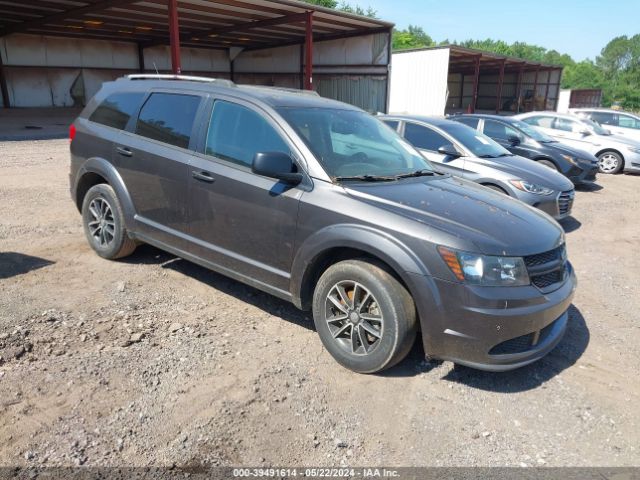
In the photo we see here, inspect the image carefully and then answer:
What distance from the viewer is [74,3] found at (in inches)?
660

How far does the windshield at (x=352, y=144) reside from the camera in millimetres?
3752

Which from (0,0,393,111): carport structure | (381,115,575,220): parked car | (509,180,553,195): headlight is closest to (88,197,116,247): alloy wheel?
(381,115,575,220): parked car

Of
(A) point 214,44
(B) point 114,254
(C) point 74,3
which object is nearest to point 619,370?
(B) point 114,254

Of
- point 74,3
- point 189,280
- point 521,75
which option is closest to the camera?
point 189,280

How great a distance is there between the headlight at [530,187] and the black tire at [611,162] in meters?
7.81

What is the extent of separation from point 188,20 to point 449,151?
16.2 m

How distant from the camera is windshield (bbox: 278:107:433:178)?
3.75 metres

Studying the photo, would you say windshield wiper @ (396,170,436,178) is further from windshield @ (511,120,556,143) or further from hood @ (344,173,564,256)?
windshield @ (511,120,556,143)

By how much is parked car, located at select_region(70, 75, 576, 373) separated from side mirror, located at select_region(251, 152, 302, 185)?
0.03ft

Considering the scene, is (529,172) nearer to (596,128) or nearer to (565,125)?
(565,125)

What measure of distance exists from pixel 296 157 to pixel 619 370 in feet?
9.31

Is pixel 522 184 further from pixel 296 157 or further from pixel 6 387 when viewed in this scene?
pixel 6 387

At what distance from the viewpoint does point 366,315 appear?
3.30 metres

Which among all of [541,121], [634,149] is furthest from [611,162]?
[541,121]
